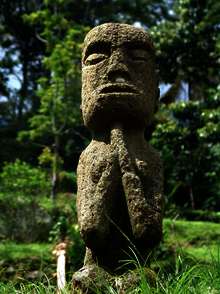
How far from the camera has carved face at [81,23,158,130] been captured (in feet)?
15.3

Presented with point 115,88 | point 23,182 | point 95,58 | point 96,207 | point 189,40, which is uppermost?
point 189,40

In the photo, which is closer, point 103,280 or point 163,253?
point 103,280

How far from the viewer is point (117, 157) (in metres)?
4.52

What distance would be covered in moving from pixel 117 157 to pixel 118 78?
67 cm

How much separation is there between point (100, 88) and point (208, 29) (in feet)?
39.4

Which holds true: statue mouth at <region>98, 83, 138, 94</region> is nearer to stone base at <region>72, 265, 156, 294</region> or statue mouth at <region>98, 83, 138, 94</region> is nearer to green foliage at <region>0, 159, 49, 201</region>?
stone base at <region>72, 265, 156, 294</region>

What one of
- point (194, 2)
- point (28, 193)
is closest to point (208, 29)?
point (194, 2)

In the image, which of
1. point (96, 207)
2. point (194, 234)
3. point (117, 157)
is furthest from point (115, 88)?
point (194, 234)

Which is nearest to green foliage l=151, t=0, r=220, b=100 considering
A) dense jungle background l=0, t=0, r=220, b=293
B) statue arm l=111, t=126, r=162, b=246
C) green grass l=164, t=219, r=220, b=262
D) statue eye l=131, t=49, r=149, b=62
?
dense jungle background l=0, t=0, r=220, b=293

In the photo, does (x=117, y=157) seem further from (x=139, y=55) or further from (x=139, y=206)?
(x=139, y=55)

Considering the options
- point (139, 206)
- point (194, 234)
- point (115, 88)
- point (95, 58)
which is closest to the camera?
point (139, 206)

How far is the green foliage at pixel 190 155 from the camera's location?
14836mm

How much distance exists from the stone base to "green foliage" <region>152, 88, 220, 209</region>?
1065cm

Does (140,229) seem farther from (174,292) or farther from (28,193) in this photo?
(28,193)
